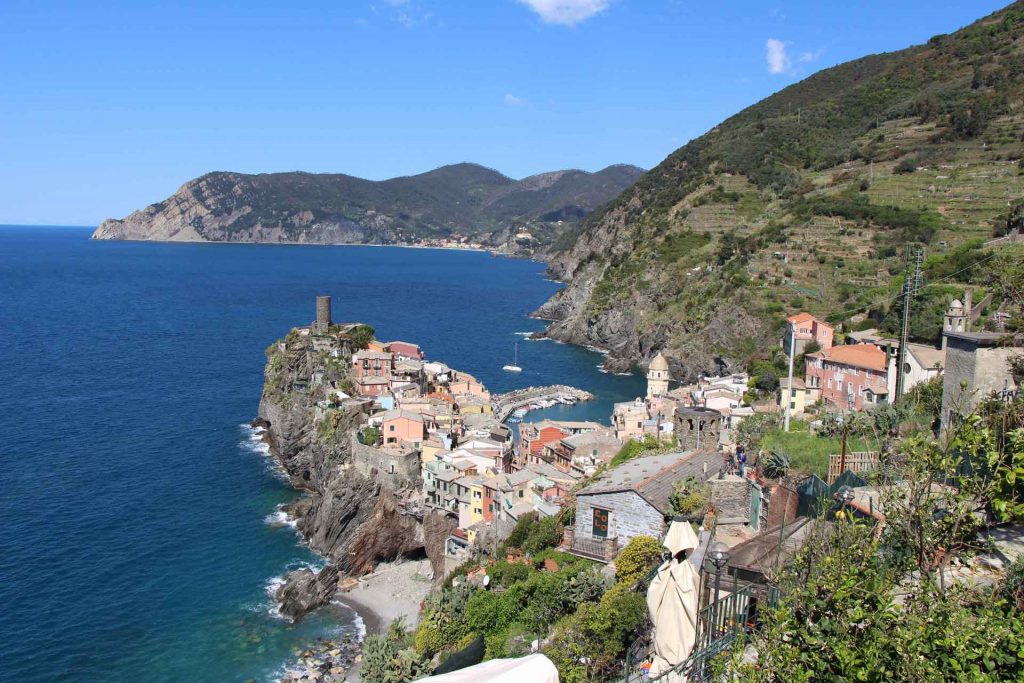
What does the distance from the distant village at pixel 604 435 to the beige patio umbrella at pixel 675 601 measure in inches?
145

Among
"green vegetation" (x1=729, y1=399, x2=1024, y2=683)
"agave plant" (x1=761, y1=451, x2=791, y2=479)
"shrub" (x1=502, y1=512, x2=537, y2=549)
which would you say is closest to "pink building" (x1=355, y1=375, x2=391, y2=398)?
"shrub" (x1=502, y1=512, x2=537, y2=549)

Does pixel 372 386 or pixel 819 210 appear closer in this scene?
pixel 372 386

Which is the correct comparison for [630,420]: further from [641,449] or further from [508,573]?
[508,573]

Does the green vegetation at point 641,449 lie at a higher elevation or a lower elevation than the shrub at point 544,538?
higher

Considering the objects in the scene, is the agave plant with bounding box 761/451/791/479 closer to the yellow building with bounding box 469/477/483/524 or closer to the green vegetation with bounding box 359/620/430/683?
the green vegetation with bounding box 359/620/430/683

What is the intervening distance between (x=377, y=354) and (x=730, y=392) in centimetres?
2404

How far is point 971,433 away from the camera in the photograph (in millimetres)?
9039

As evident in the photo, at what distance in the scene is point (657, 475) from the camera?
2023 centimetres

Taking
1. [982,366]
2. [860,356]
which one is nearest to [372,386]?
[860,356]

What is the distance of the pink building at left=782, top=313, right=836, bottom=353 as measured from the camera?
46403 mm

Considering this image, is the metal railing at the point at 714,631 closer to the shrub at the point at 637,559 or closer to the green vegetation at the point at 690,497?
the shrub at the point at 637,559

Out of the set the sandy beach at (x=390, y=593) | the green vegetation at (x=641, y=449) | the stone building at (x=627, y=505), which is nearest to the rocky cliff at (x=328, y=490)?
the sandy beach at (x=390, y=593)

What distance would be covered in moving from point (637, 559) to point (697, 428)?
1259 cm

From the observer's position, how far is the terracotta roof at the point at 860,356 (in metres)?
35.5
